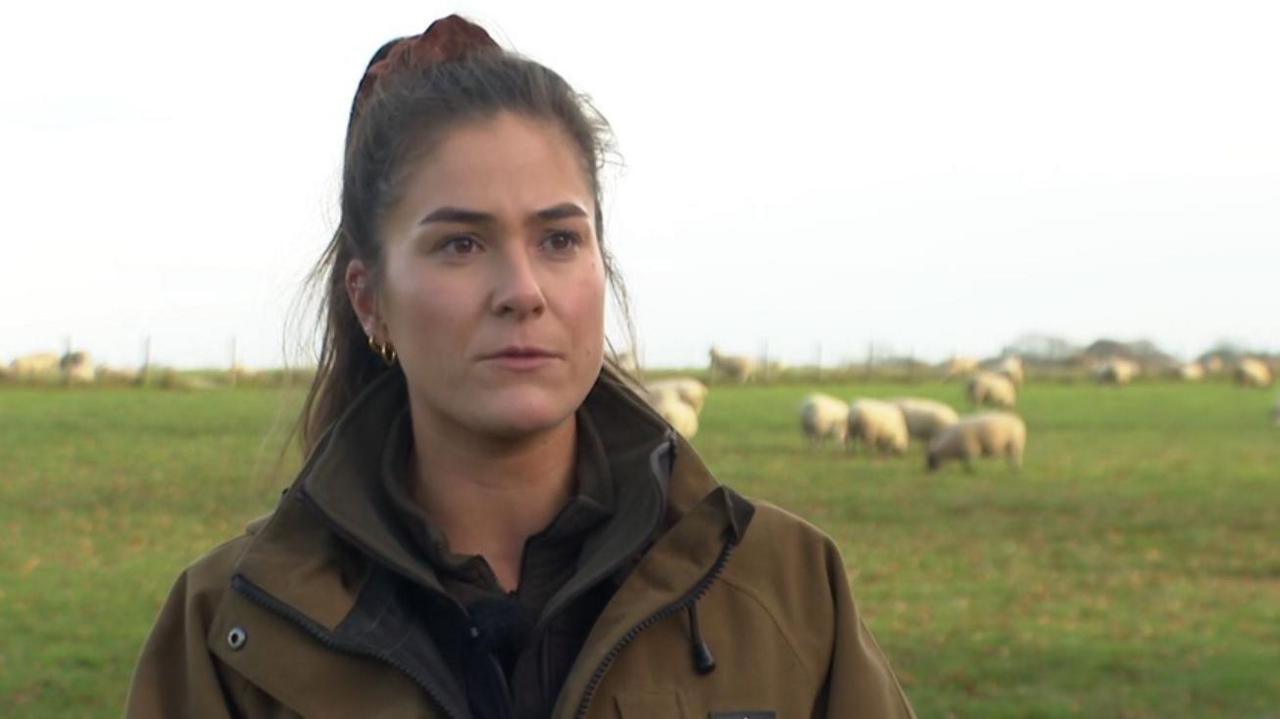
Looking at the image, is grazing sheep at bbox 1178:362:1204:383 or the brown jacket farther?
grazing sheep at bbox 1178:362:1204:383

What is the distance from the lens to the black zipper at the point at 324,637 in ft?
7.96

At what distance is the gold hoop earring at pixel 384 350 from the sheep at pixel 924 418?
98.4 feet

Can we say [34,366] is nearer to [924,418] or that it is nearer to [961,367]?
[924,418]

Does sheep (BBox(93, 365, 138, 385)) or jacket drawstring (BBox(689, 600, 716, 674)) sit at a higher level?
jacket drawstring (BBox(689, 600, 716, 674))

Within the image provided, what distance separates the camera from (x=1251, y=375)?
59375 millimetres

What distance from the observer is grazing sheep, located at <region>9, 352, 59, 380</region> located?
46.9m

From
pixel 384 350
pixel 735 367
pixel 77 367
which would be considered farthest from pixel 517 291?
pixel 735 367

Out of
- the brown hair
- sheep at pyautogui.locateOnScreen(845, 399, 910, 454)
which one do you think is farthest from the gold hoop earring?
sheep at pyautogui.locateOnScreen(845, 399, 910, 454)

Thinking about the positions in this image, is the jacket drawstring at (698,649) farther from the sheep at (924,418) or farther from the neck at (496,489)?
the sheep at (924,418)

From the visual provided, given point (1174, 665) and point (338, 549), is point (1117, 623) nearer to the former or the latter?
point (1174, 665)

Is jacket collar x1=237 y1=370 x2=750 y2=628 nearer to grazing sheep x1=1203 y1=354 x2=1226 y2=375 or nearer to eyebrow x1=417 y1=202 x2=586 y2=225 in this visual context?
eyebrow x1=417 y1=202 x2=586 y2=225

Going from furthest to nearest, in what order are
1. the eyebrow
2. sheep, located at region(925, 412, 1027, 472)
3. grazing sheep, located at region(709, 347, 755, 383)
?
grazing sheep, located at region(709, 347, 755, 383), sheep, located at region(925, 412, 1027, 472), the eyebrow

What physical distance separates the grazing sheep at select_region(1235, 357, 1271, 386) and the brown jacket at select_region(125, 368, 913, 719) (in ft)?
195

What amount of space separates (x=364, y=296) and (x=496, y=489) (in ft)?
1.15
